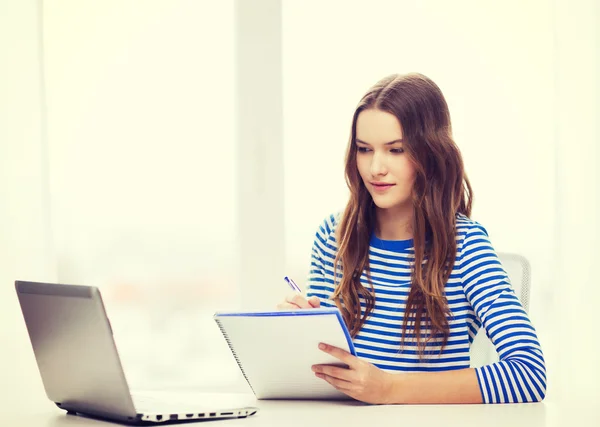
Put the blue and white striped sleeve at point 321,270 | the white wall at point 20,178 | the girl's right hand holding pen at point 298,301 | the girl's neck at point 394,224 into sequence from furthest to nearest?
the white wall at point 20,178 → the blue and white striped sleeve at point 321,270 → the girl's neck at point 394,224 → the girl's right hand holding pen at point 298,301

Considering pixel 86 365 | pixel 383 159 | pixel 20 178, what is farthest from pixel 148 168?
pixel 86 365

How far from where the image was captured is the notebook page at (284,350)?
130cm

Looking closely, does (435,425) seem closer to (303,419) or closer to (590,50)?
(303,419)

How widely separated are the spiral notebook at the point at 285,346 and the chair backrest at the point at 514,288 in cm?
47

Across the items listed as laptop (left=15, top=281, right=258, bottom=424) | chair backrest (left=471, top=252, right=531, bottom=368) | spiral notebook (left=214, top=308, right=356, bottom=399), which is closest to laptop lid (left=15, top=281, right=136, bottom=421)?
laptop (left=15, top=281, right=258, bottom=424)

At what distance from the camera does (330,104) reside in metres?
3.00

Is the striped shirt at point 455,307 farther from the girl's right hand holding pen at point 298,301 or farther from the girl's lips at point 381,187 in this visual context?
the girl's right hand holding pen at point 298,301

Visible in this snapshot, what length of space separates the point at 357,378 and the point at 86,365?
0.43 metres

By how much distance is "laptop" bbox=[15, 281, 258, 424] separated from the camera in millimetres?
1148

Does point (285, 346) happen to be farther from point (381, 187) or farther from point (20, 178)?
point (20, 178)

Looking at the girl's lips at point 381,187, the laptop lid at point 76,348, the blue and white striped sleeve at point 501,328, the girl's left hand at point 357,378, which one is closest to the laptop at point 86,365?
the laptop lid at point 76,348

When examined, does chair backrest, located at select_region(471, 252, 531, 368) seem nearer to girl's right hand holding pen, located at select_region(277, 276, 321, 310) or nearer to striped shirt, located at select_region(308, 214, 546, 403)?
striped shirt, located at select_region(308, 214, 546, 403)

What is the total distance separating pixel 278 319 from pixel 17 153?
162cm

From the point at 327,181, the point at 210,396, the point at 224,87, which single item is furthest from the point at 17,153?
the point at 210,396
